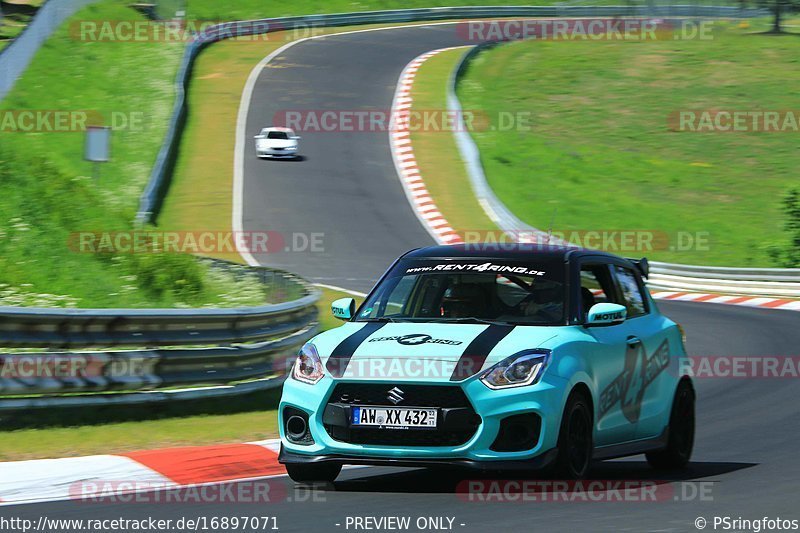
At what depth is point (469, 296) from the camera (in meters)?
8.72

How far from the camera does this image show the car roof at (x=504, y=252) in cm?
891

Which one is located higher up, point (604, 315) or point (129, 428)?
point (604, 315)

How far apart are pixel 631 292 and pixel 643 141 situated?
3290 cm

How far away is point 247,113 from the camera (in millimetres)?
40719

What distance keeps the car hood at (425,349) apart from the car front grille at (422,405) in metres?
0.07

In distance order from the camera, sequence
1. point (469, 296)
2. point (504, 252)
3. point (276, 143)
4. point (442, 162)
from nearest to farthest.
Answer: point (469, 296)
point (504, 252)
point (276, 143)
point (442, 162)

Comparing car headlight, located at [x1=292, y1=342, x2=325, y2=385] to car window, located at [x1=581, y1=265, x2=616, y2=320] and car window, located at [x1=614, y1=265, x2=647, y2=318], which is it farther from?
car window, located at [x1=614, y1=265, x2=647, y2=318]

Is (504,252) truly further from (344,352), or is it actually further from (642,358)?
(344,352)

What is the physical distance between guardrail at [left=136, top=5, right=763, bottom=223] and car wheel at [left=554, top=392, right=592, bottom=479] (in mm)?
23878

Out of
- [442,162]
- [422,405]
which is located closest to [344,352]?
[422,405]

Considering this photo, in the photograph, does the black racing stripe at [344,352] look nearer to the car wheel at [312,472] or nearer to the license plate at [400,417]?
the license plate at [400,417]

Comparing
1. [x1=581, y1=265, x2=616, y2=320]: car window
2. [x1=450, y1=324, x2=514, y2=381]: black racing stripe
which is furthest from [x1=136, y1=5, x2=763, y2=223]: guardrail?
[x1=450, y1=324, x2=514, y2=381]: black racing stripe

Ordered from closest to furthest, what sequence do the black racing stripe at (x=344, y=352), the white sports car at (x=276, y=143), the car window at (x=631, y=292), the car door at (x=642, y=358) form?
the black racing stripe at (x=344, y=352), the car door at (x=642, y=358), the car window at (x=631, y=292), the white sports car at (x=276, y=143)

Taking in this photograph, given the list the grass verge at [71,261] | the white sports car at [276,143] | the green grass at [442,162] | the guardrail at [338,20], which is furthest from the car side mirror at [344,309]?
the white sports car at [276,143]
